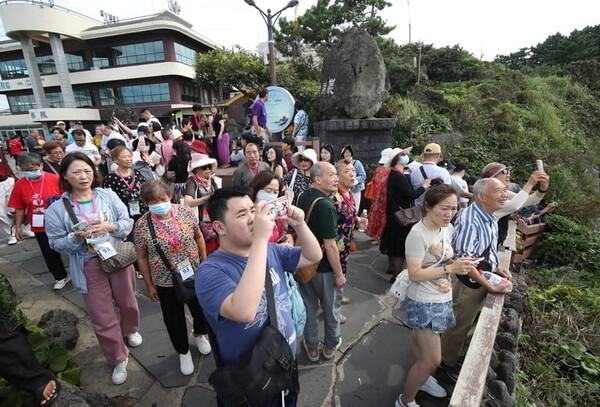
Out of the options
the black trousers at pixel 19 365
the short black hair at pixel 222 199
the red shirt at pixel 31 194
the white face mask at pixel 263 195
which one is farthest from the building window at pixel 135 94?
the short black hair at pixel 222 199

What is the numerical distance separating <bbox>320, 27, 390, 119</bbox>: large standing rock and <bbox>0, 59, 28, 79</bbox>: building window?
126ft

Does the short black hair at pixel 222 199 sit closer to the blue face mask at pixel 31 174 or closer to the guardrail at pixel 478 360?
the guardrail at pixel 478 360

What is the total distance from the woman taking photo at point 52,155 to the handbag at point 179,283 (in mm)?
3281

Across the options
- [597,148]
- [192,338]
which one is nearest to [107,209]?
[192,338]

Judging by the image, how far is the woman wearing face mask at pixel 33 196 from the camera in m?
3.73

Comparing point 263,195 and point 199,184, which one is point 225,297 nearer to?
point 263,195

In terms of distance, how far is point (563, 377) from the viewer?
2.76 metres

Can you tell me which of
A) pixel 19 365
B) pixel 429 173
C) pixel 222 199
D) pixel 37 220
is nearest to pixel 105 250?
pixel 19 365

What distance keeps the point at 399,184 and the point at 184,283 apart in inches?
114

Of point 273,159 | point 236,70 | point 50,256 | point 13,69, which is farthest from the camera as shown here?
point 13,69

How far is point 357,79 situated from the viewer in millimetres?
7797

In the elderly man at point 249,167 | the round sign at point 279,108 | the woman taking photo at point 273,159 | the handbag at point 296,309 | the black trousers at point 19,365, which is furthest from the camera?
the round sign at point 279,108

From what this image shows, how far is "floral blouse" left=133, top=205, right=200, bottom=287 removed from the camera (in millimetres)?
2518

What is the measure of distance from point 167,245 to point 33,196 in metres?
2.69
